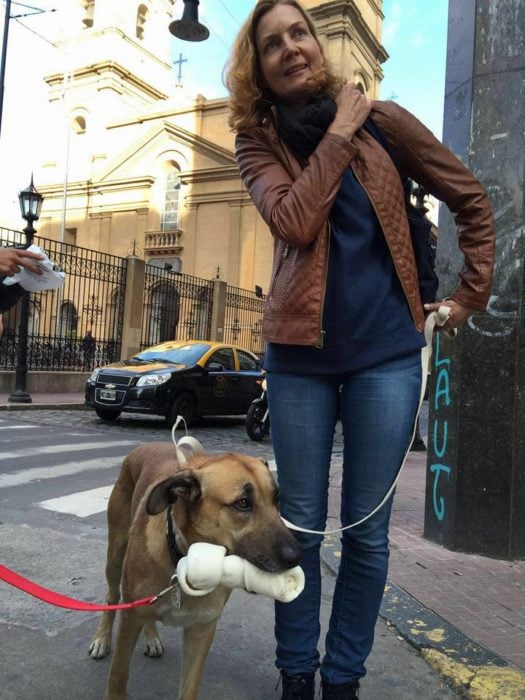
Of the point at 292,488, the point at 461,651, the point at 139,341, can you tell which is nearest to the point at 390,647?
the point at 461,651

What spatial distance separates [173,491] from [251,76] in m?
1.57

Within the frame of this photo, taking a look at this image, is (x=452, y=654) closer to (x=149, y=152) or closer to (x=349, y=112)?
(x=349, y=112)

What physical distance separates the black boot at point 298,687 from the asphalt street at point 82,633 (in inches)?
9.6

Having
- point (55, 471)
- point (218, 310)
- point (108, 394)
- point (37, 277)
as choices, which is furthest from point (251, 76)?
point (218, 310)

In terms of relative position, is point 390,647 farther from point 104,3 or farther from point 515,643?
point 104,3

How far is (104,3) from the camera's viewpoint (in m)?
40.6

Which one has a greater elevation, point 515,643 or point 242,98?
Result: point 242,98

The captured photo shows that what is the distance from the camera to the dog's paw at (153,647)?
2779 millimetres

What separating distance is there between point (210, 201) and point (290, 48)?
110 ft

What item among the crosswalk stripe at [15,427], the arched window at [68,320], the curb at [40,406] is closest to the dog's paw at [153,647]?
the crosswalk stripe at [15,427]

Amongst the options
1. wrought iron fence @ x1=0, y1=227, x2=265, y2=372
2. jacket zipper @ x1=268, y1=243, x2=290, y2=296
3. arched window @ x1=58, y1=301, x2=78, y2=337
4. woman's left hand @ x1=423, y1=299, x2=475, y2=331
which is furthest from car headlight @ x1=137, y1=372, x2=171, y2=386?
woman's left hand @ x1=423, y1=299, x2=475, y2=331

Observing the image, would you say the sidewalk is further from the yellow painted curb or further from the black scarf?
the black scarf

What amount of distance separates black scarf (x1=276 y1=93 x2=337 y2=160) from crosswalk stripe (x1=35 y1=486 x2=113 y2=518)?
3.80m

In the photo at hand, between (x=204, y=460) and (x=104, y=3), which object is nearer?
(x=204, y=460)
